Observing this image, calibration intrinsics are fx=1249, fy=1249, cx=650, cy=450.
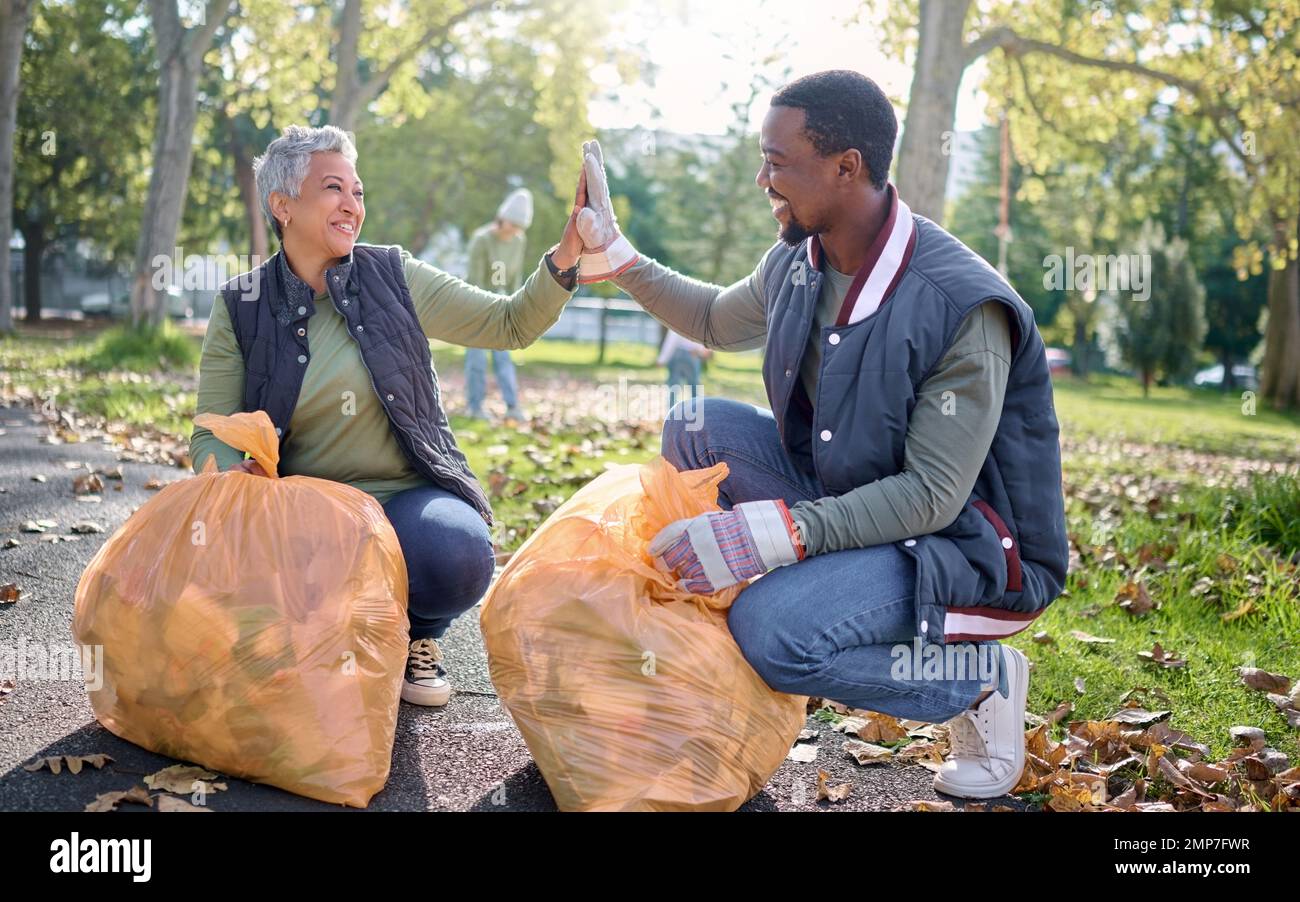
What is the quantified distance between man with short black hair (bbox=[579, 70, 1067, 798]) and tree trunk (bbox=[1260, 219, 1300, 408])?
2096 centimetres

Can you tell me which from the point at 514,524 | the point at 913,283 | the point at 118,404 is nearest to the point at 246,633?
the point at 913,283

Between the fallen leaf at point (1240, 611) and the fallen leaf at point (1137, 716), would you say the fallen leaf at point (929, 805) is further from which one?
the fallen leaf at point (1240, 611)

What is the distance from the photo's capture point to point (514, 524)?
563 cm

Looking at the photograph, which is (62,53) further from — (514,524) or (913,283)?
(913,283)

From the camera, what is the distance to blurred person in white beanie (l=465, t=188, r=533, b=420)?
9867mm

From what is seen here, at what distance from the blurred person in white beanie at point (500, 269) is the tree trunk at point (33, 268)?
69.8 feet

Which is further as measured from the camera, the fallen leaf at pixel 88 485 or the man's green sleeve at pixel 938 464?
the fallen leaf at pixel 88 485

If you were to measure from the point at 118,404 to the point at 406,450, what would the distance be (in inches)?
259

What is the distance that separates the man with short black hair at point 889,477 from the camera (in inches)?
104

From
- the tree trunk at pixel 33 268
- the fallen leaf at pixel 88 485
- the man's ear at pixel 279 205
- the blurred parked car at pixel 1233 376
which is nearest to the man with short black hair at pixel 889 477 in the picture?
the man's ear at pixel 279 205

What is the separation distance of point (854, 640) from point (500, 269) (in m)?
7.40

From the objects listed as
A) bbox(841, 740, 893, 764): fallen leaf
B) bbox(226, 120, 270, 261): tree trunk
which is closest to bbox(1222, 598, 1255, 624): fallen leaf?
bbox(841, 740, 893, 764): fallen leaf

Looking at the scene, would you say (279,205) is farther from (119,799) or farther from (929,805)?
(929,805)

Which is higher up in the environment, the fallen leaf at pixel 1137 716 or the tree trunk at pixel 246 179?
the tree trunk at pixel 246 179
